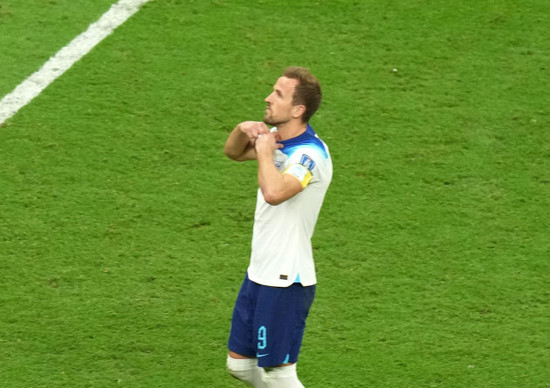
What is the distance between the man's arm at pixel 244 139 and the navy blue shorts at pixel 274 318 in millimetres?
708

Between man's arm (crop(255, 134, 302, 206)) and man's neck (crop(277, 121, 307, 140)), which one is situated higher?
man's neck (crop(277, 121, 307, 140))

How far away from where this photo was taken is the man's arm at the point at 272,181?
224 inches

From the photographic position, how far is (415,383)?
683 centimetres

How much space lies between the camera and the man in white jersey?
593cm

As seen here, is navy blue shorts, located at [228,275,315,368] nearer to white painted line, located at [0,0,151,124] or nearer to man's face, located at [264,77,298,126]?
man's face, located at [264,77,298,126]

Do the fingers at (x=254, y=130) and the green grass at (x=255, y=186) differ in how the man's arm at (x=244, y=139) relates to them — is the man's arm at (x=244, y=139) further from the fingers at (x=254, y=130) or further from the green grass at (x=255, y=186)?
the green grass at (x=255, y=186)

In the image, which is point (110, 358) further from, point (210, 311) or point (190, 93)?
point (190, 93)

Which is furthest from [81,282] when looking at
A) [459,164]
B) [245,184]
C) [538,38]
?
[538,38]

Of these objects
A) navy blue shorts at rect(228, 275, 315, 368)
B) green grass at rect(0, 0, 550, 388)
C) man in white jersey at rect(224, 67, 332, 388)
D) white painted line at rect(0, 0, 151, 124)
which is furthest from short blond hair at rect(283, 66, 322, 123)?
white painted line at rect(0, 0, 151, 124)

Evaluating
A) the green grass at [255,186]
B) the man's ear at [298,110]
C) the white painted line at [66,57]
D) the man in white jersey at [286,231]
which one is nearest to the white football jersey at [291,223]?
the man in white jersey at [286,231]

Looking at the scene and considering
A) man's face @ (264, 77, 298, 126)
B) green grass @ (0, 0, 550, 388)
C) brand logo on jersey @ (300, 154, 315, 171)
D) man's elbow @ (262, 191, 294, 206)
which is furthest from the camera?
green grass @ (0, 0, 550, 388)

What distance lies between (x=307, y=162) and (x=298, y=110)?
290mm

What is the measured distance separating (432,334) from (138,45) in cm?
370

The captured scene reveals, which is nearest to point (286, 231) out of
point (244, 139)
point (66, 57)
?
point (244, 139)
